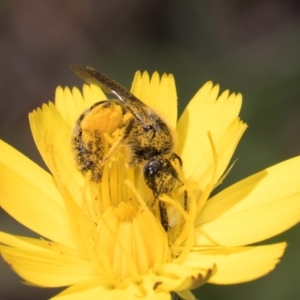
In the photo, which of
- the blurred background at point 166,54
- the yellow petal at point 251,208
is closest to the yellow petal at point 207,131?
the yellow petal at point 251,208

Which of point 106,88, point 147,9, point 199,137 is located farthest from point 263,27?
point 106,88

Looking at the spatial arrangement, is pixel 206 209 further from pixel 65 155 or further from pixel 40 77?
pixel 40 77

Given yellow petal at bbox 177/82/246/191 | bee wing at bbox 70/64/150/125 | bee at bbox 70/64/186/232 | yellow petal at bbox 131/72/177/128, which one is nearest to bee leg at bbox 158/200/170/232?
bee at bbox 70/64/186/232

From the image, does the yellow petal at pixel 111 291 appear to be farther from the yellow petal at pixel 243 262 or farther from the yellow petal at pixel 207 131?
the yellow petal at pixel 207 131

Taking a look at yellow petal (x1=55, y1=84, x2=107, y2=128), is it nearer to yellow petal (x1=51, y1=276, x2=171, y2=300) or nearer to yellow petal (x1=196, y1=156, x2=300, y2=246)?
yellow petal (x1=196, y1=156, x2=300, y2=246)

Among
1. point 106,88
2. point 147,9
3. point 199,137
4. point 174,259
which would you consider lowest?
point 174,259

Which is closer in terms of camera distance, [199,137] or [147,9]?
[199,137]

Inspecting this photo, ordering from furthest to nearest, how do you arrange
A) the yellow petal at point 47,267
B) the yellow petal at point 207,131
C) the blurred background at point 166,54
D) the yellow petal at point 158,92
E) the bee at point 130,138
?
1. the blurred background at point 166,54
2. the yellow petal at point 158,92
3. the yellow petal at point 207,131
4. the bee at point 130,138
5. the yellow petal at point 47,267
